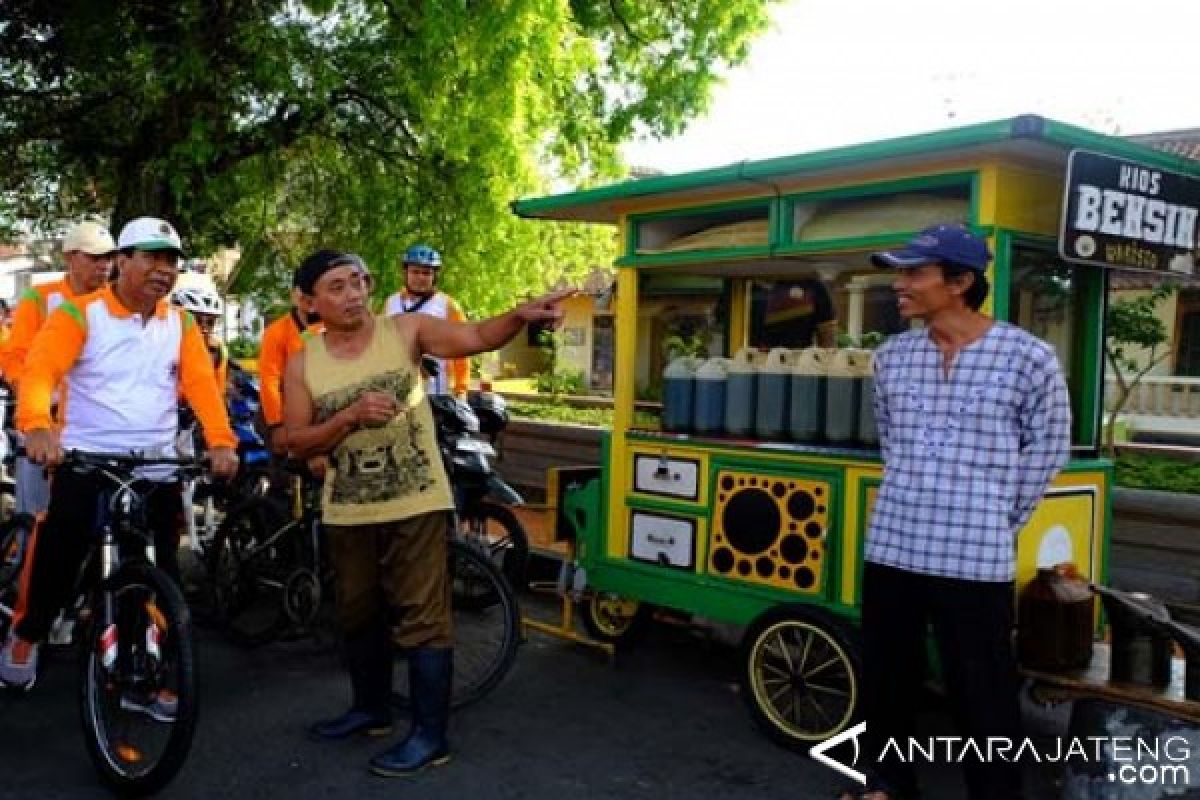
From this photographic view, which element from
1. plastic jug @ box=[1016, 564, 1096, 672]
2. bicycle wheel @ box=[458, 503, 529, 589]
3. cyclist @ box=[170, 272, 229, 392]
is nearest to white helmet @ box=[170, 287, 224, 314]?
cyclist @ box=[170, 272, 229, 392]

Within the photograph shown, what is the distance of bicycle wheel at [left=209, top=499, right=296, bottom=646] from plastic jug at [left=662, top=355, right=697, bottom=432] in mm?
1826

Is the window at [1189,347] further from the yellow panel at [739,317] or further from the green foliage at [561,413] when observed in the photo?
the yellow panel at [739,317]

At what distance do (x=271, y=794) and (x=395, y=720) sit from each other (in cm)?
73

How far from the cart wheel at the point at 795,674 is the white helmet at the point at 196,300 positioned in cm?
365

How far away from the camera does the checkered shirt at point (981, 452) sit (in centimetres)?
324

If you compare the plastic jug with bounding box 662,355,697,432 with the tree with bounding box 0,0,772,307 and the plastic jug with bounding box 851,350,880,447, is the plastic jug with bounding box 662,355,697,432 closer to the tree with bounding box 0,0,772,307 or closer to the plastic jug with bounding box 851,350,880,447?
the plastic jug with bounding box 851,350,880,447

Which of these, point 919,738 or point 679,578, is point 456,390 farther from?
point 919,738

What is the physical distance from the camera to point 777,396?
4.62 meters

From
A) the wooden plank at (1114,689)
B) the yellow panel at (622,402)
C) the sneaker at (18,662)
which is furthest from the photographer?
the yellow panel at (622,402)

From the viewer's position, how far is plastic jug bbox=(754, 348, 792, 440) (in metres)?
4.60

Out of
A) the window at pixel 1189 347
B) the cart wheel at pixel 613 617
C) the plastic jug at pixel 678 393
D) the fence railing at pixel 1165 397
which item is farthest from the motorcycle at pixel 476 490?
the window at pixel 1189 347

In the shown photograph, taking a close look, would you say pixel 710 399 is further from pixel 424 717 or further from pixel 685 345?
pixel 424 717

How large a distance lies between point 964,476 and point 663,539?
1.82 meters

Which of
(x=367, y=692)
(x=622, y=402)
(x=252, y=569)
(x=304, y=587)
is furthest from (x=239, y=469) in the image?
(x=367, y=692)
